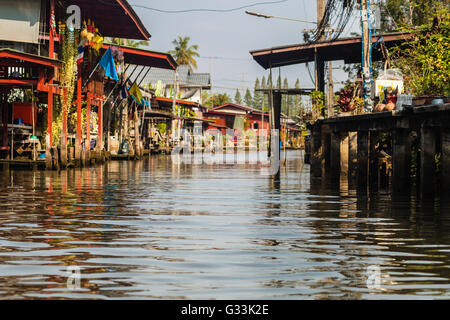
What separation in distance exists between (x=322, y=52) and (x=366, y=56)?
323 inches

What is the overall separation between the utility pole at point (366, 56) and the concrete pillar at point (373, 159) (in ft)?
5.61

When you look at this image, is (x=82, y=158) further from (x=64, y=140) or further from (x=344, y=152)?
(x=344, y=152)

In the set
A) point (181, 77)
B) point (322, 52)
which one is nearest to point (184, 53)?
point (181, 77)

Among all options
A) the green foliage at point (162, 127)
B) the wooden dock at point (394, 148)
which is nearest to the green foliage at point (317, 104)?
the wooden dock at point (394, 148)

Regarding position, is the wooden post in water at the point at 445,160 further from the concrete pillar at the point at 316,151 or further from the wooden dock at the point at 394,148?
the concrete pillar at the point at 316,151

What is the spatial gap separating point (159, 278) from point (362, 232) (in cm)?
367

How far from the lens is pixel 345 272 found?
19.5 ft

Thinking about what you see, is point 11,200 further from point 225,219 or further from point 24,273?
point 24,273

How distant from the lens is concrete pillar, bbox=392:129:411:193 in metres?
13.8

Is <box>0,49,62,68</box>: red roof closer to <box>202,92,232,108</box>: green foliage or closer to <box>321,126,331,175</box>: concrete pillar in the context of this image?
<box>321,126,331,175</box>: concrete pillar

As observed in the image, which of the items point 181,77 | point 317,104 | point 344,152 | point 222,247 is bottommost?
point 222,247

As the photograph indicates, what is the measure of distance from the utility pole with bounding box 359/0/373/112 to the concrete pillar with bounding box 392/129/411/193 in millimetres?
5419

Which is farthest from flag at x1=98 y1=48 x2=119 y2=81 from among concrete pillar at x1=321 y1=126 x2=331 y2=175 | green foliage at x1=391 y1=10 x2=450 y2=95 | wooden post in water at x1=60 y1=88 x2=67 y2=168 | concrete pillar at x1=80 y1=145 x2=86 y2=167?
green foliage at x1=391 y1=10 x2=450 y2=95

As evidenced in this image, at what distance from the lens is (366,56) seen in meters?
20.1
